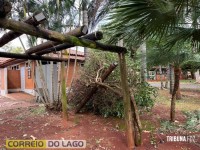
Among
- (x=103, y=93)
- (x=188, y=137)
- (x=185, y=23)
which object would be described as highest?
(x=185, y=23)

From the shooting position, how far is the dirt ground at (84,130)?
202 inches

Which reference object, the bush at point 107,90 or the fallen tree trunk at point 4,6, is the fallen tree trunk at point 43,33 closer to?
the fallen tree trunk at point 4,6

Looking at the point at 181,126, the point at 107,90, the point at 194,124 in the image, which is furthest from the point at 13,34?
the point at 194,124

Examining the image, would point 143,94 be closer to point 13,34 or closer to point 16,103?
point 13,34

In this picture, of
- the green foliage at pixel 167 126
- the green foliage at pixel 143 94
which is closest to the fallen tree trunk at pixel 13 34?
the green foliage at pixel 143 94

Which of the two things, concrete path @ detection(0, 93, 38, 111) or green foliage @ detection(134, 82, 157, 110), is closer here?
green foliage @ detection(134, 82, 157, 110)

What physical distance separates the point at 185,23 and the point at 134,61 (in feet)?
11.0

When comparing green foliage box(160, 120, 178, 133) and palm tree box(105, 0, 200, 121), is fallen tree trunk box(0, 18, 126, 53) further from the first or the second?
green foliage box(160, 120, 178, 133)

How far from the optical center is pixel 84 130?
605 cm

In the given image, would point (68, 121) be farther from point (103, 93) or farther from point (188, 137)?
point (188, 137)

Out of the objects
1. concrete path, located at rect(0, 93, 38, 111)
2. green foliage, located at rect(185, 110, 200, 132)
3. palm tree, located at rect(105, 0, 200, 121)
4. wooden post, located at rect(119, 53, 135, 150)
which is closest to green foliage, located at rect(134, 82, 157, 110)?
green foliage, located at rect(185, 110, 200, 132)

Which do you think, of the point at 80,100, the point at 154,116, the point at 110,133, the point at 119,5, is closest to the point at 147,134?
the point at 110,133

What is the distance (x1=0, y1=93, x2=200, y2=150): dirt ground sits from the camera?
5129 millimetres

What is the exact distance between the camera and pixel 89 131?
5.99 metres
